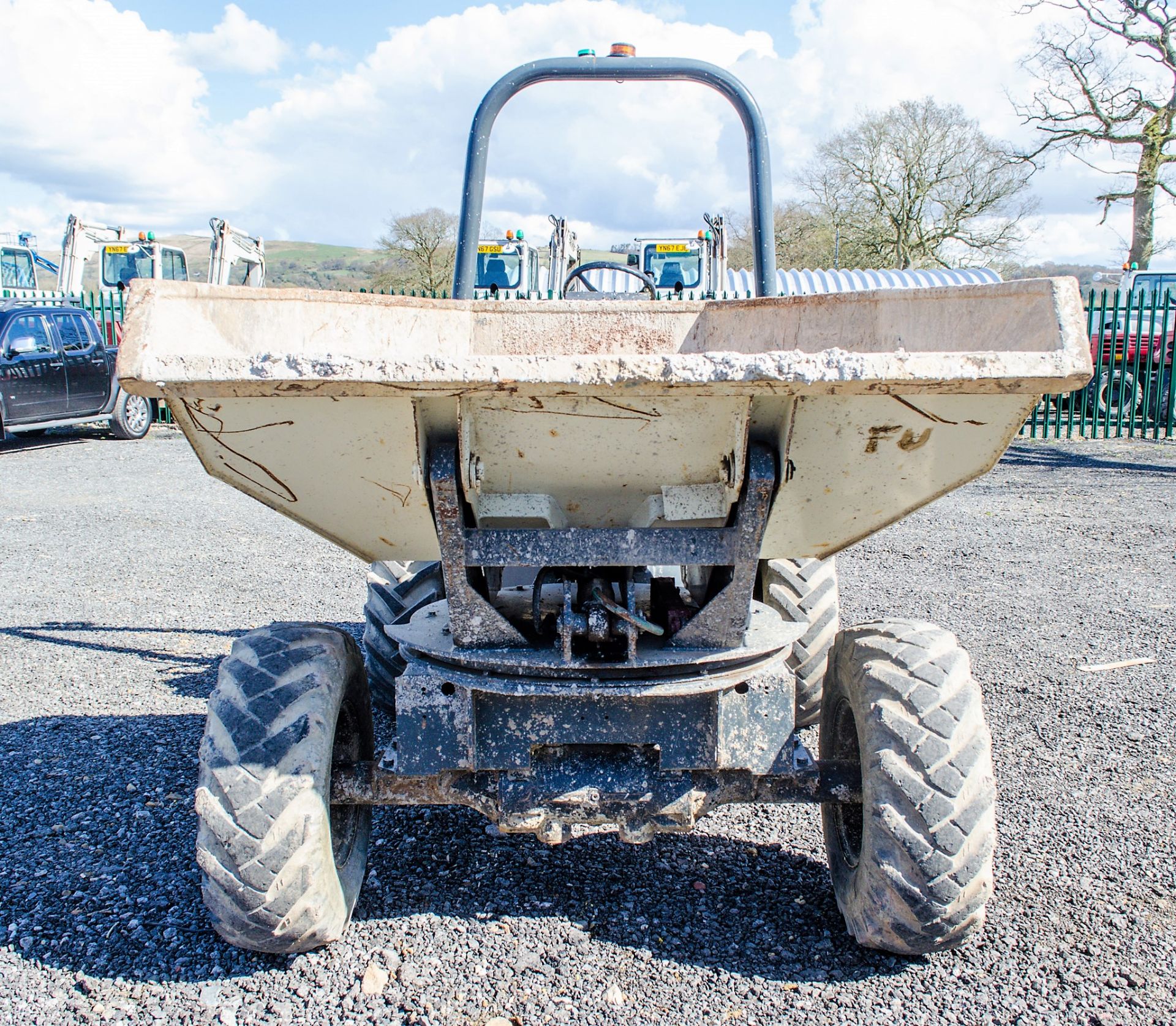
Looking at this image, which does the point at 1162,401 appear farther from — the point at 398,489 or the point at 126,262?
the point at 126,262

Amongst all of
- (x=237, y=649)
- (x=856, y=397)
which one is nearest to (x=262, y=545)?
(x=237, y=649)

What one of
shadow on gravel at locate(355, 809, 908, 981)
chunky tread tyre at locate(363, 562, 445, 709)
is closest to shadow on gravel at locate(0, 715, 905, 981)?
shadow on gravel at locate(355, 809, 908, 981)

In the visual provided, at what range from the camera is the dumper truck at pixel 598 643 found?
79.7 inches

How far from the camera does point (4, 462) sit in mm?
11062

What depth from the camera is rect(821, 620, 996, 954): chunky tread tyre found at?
2.11m

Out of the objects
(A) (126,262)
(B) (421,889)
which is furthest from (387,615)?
(A) (126,262)

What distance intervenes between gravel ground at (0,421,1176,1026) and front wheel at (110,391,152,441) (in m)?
8.94

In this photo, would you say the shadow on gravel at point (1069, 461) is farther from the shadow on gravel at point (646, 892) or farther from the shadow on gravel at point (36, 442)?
the shadow on gravel at point (36, 442)

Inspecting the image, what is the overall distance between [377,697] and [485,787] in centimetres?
135

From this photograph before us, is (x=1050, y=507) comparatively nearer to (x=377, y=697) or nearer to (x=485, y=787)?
(x=377, y=697)

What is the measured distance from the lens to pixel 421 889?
2658 millimetres

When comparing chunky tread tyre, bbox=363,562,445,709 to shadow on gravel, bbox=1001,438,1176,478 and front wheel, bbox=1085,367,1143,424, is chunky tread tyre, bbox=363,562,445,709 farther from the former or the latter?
front wheel, bbox=1085,367,1143,424

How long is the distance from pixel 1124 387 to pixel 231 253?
12.2 m

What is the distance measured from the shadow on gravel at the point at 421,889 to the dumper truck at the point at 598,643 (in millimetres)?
188
